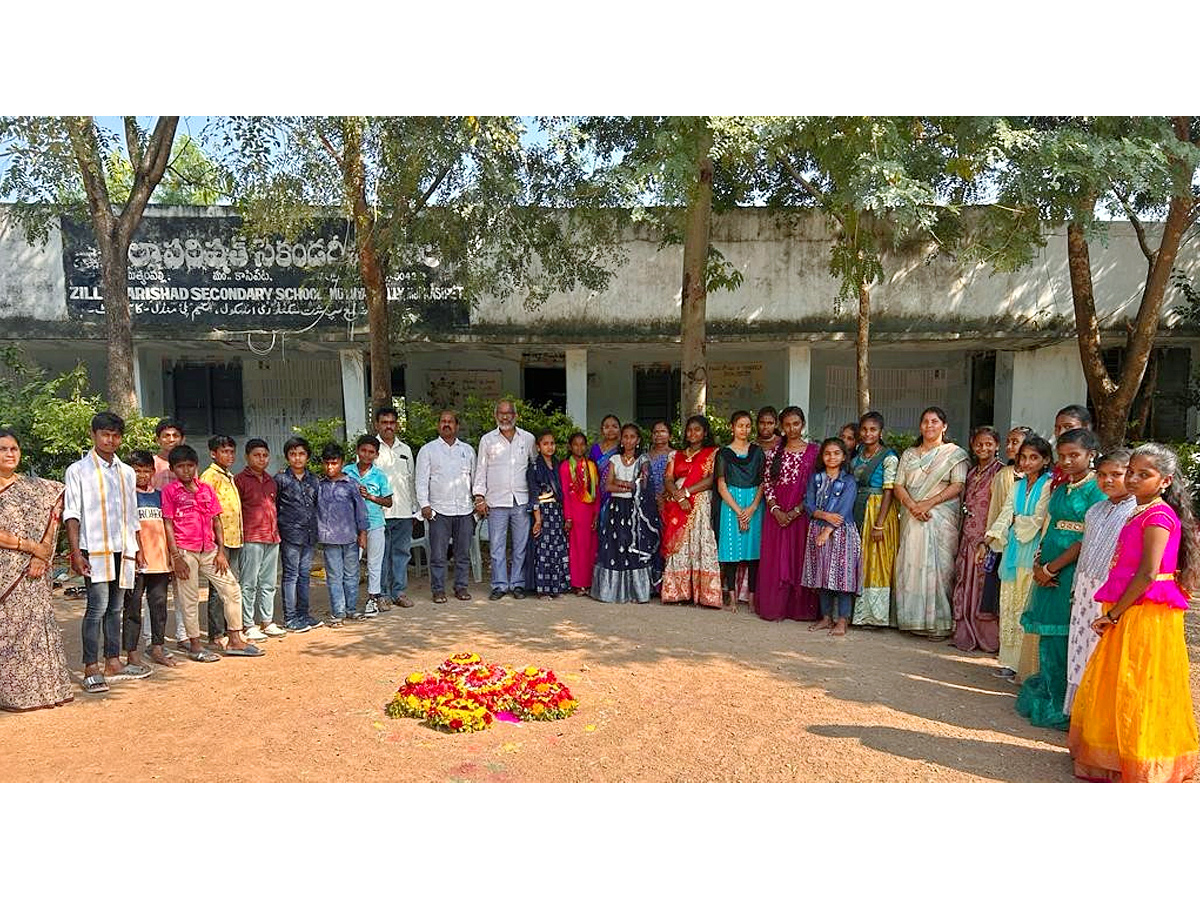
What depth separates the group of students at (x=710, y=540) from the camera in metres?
3.79

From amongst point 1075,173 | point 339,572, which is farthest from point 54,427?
point 1075,173

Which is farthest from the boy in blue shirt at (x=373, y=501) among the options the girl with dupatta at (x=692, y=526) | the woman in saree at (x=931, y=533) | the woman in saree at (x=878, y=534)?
the woman in saree at (x=931, y=533)

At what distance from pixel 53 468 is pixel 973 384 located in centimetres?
1334

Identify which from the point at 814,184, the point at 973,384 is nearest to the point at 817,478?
the point at 814,184

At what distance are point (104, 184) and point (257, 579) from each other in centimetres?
515

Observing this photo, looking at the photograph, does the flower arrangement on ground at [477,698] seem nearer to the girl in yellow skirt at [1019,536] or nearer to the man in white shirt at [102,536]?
the man in white shirt at [102,536]

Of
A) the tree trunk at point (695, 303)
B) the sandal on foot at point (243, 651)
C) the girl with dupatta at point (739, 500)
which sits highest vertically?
the tree trunk at point (695, 303)

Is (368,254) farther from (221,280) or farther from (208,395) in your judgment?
(208,395)

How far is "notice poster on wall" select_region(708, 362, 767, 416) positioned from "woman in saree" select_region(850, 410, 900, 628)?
8.15 meters

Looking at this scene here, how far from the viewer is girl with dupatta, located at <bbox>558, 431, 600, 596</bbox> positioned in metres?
7.50

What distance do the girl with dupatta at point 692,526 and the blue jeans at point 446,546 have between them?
177cm

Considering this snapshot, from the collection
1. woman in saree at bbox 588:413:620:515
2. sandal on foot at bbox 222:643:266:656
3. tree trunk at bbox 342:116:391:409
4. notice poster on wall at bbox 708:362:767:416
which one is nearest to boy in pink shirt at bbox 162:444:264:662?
sandal on foot at bbox 222:643:266:656

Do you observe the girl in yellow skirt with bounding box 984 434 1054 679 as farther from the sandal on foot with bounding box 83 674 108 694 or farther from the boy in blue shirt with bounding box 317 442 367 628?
the sandal on foot with bounding box 83 674 108 694

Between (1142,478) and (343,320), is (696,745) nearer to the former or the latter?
(1142,478)
